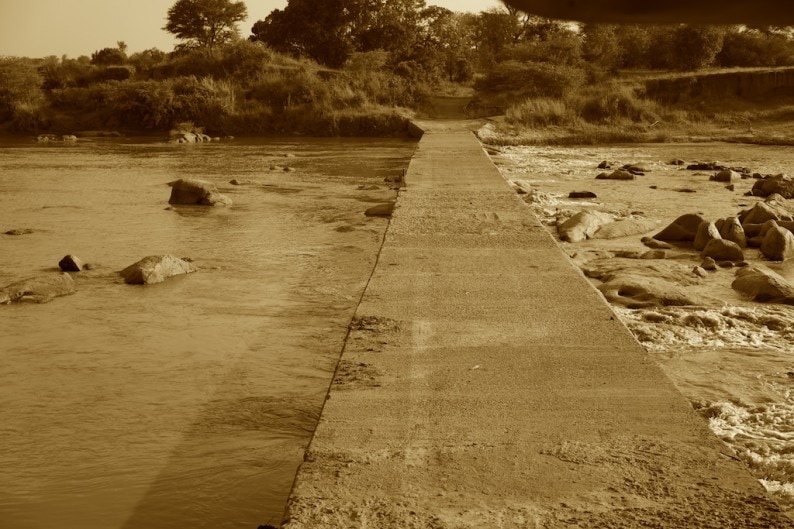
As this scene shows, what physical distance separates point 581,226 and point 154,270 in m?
4.72

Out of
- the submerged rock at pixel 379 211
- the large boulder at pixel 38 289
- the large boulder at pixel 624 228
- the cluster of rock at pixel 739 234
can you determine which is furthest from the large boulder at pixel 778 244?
the large boulder at pixel 38 289

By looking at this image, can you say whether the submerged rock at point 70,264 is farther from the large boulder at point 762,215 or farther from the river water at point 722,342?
the large boulder at point 762,215

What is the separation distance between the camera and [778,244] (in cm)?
864

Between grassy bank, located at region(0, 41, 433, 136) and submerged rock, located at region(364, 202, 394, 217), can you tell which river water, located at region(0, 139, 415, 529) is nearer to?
submerged rock, located at region(364, 202, 394, 217)

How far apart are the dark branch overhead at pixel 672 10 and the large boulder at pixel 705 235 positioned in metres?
8.47

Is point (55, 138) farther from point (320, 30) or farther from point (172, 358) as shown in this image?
point (172, 358)

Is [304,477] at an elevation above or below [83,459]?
above

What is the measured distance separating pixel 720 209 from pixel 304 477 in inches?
422

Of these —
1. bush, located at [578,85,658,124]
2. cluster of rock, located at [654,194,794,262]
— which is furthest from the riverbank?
cluster of rock, located at [654,194,794,262]

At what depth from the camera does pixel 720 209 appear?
1232cm

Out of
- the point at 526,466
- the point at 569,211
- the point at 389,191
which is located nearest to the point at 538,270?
the point at 526,466

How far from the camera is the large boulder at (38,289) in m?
7.25

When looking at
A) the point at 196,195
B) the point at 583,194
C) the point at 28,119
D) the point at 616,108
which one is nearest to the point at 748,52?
the point at 616,108

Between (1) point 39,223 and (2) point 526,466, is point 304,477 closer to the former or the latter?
(2) point 526,466
